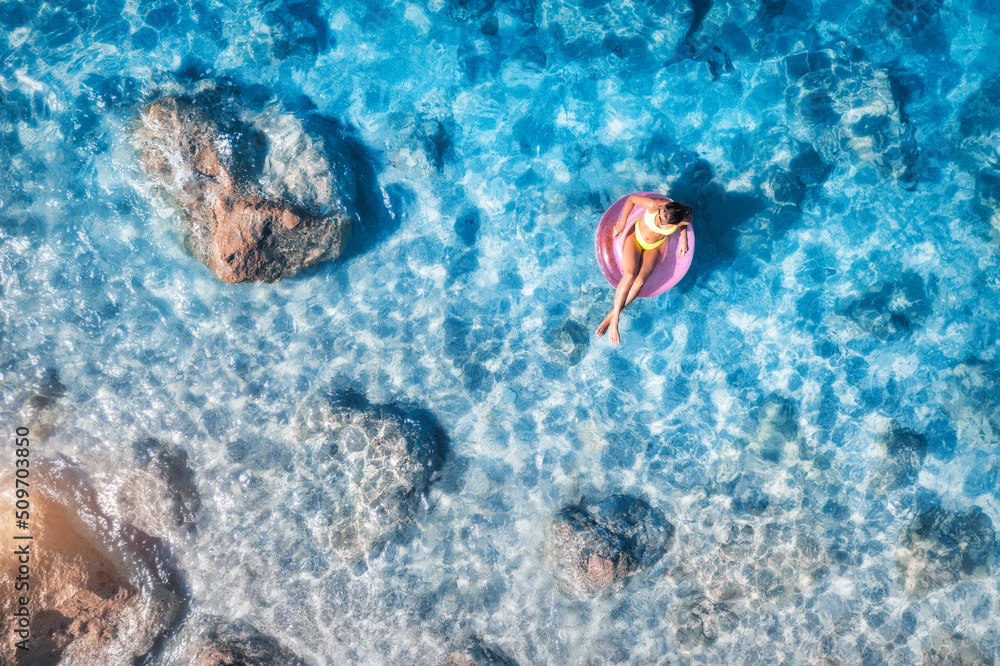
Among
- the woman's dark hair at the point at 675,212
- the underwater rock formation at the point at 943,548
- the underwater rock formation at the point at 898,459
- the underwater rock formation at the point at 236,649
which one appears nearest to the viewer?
the woman's dark hair at the point at 675,212

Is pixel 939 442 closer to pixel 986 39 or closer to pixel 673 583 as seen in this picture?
pixel 673 583

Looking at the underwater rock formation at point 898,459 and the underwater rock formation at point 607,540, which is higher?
the underwater rock formation at point 898,459

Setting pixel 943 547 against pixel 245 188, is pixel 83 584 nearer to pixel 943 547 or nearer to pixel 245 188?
pixel 245 188

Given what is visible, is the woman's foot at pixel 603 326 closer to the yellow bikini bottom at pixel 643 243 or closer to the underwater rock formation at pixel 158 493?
the yellow bikini bottom at pixel 643 243

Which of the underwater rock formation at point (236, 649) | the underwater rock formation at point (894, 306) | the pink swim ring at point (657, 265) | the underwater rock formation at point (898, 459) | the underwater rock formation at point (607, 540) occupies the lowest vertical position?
the underwater rock formation at point (236, 649)

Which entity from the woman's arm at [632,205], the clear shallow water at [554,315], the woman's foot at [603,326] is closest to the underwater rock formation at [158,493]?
the clear shallow water at [554,315]

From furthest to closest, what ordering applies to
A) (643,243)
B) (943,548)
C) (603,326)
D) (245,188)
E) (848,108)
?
(848,108), (943,548), (603,326), (245,188), (643,243)

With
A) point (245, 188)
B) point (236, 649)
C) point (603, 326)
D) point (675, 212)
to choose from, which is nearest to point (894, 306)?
point (603, 326)

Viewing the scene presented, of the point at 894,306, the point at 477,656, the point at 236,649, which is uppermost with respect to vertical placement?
the point at 894,306
